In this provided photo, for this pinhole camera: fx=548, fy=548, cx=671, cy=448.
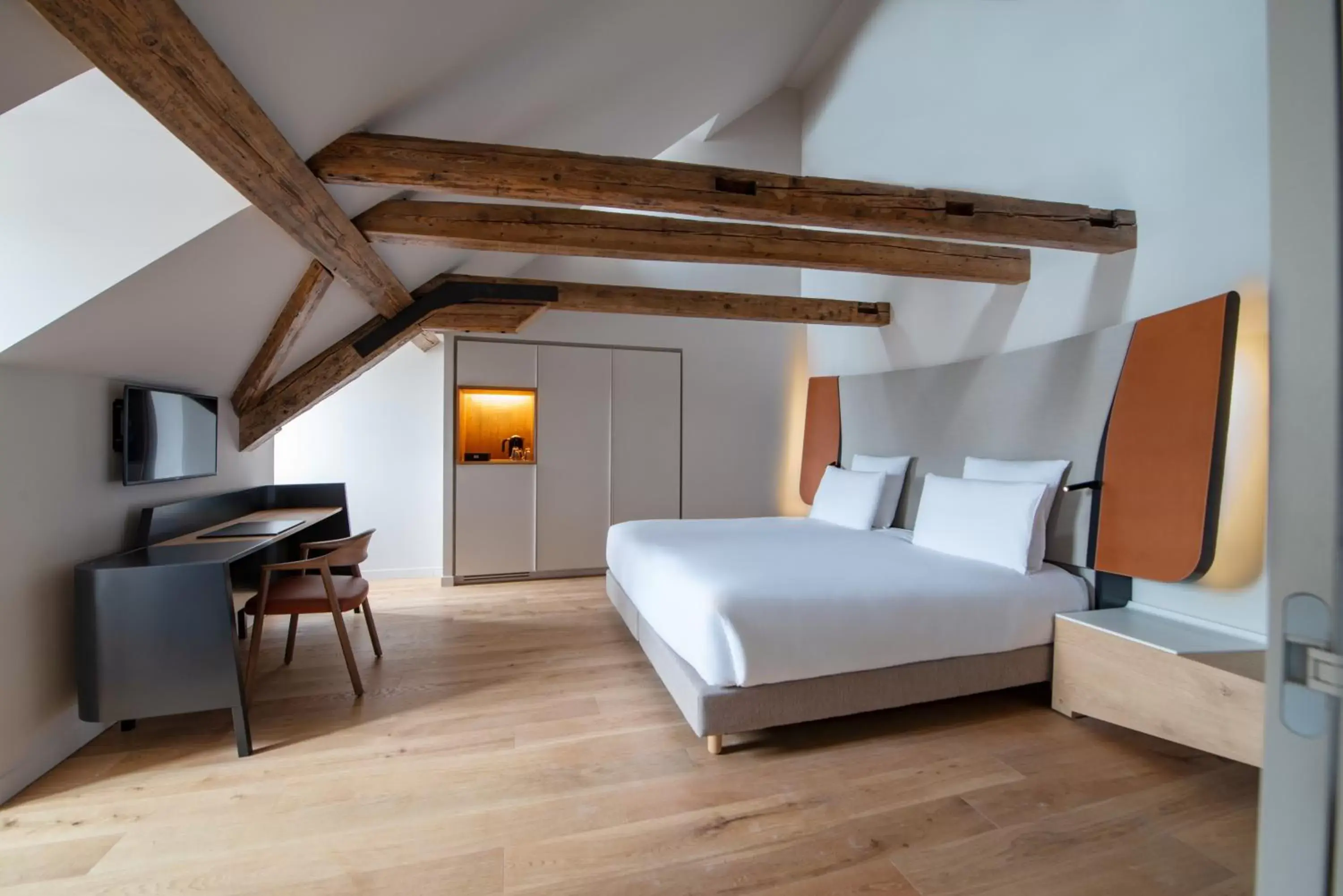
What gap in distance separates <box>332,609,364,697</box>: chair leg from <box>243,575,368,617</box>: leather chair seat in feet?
0.13

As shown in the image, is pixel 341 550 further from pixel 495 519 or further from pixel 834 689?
pixel 834 689

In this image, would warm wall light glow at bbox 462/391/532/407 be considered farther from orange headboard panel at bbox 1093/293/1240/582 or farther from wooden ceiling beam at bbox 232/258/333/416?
orange headboard panel at bbox 1093/293/1240/582

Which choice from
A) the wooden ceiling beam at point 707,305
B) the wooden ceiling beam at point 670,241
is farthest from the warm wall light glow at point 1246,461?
the wooden ceiling beam at point 707,305

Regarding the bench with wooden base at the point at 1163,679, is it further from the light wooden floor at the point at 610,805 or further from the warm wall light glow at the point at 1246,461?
the warm wall light glow at the point at 1246,461

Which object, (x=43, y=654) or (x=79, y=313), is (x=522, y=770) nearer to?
(x=43, y=654)

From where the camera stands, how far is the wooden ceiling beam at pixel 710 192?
1.83 metres

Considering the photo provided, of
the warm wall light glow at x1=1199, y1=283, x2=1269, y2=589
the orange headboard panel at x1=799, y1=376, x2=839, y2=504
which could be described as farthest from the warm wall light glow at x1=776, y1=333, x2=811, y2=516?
the warm wall light glow at x1=1199, y1=283, x2=1269, y2=589

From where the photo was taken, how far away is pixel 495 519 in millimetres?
4531

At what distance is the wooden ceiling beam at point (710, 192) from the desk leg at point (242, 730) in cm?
190

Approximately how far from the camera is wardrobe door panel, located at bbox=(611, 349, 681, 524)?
4.82 metres

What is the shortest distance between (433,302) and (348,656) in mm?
2095

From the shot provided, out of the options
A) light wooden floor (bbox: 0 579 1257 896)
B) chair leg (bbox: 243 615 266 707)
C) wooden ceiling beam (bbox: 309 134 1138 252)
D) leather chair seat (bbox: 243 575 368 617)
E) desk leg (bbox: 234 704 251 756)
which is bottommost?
light wooden floor (bbox: 0 579 1257 896)

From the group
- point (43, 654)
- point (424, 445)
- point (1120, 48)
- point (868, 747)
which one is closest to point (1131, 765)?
point (868, 747)

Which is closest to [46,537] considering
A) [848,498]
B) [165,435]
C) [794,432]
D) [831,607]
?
[165,435]
